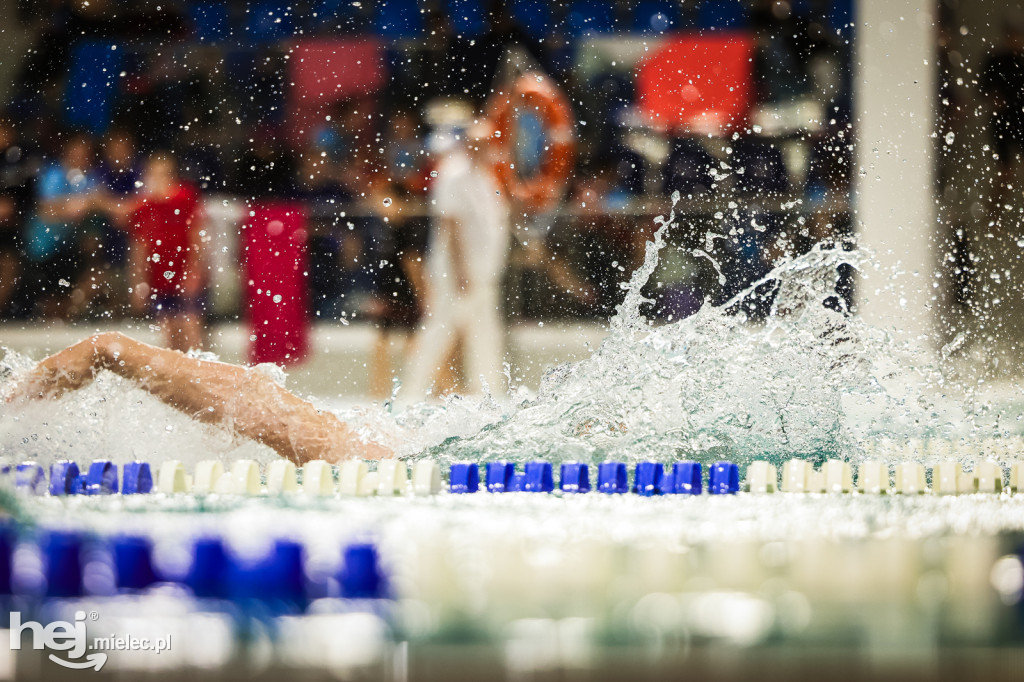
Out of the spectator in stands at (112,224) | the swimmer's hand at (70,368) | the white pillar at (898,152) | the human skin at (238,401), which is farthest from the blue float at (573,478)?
the spectator in stands at (112,224)

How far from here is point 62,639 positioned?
2.44 ft

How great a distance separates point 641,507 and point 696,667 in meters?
0.73

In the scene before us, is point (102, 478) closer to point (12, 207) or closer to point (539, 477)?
point (539, 477)

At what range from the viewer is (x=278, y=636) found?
750mm

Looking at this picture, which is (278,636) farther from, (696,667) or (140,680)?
(696,667)

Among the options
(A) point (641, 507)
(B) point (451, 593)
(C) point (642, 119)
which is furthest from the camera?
(C) point (642, 119)

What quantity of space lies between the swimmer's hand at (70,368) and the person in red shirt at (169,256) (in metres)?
3.06

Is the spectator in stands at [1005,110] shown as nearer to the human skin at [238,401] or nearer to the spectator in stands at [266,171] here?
the spectator in stands at [266,171]

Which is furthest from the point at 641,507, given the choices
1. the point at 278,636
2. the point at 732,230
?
the point at 732,230

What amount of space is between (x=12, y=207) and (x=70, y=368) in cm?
372

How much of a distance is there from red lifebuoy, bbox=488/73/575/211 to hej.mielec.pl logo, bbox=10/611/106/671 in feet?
15.1

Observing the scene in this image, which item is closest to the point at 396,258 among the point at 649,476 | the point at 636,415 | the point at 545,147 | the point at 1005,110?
the point at 545,147

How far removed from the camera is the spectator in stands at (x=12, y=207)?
207 inches

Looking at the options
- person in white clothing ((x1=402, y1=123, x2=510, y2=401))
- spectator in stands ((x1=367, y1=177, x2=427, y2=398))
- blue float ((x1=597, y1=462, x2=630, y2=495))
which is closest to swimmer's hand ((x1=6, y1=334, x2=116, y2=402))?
blue float ((x1=597, y1=462, x2=630, y2=495))
